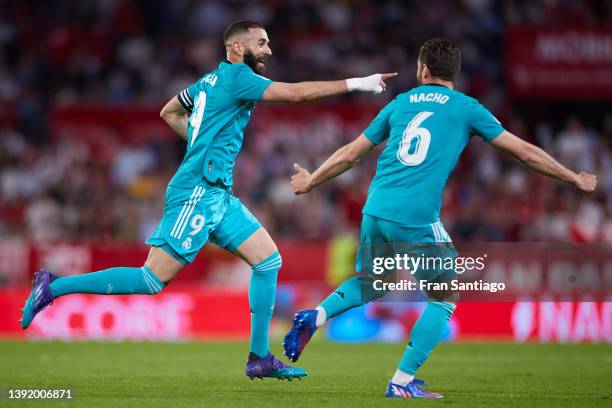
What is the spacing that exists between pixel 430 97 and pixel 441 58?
0.89 ft

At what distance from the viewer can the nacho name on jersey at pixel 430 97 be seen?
726 cm

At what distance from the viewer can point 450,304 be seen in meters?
7.36

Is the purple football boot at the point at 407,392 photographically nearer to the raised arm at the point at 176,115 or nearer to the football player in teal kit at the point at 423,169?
the football player in teal kit at the point at 423,169

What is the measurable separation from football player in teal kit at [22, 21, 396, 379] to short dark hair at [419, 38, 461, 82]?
31 cm

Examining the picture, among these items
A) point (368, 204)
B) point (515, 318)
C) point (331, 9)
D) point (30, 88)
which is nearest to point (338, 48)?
point (331, 9)

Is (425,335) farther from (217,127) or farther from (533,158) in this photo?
(217,127)

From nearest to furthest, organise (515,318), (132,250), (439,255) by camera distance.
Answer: (439,255) < (515,318) < (132,250)

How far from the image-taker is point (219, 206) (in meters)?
7.72

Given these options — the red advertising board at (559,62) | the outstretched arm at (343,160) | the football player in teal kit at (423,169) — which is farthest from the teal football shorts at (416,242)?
the red advertising board at (559,62)

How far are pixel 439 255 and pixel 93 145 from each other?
13.4 meters

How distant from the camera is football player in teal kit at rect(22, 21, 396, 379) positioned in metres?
7.53

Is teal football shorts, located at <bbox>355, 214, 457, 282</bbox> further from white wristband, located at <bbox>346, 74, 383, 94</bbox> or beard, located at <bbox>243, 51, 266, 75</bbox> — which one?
beard, located at <bbox>243, 51, 266, 75</bbox>

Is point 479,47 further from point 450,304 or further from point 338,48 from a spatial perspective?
point 450,304
